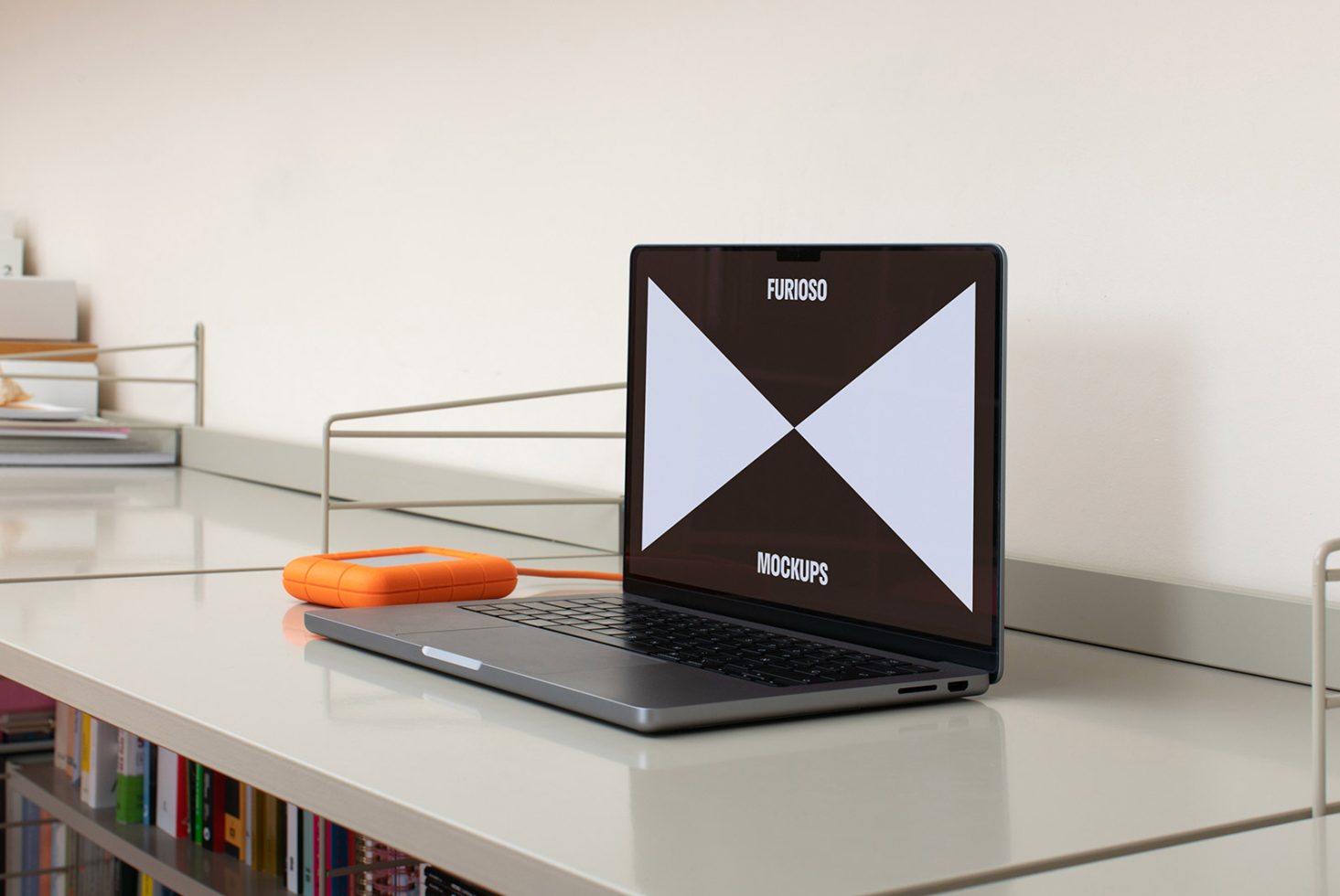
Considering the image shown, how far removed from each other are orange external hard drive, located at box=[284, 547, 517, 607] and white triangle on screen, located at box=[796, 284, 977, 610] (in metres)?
0.28

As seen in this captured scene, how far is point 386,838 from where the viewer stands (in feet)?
1.78

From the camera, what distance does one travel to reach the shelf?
4.01 ft

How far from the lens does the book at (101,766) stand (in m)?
1.44

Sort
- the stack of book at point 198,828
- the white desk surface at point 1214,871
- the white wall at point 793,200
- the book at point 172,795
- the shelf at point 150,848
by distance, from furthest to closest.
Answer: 1. the book at point 172,795
2. the shelf at point 150,848
3. the stack of book at point 198,828
4. the white wall at point 793,200
5. the white desk surface at point 1214,871

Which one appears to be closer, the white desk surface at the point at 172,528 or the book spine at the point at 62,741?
the white desk surface at the point at 172,528

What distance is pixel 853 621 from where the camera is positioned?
0.83 metres

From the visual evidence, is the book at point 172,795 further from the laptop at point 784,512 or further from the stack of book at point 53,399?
the stack of book at point 53,399

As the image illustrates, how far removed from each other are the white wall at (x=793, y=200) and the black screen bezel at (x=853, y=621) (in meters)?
0.22

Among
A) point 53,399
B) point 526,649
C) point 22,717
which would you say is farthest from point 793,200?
point 53,399

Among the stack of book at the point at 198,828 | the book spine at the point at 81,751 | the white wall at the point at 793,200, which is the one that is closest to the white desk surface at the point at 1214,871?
the white wall at the point at 793,200

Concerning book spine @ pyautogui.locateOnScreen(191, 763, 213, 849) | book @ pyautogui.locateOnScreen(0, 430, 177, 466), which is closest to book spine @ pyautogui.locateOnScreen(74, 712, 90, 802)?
book spine @ pyautogui.locateOnScreen(191, 763, 213, 849)

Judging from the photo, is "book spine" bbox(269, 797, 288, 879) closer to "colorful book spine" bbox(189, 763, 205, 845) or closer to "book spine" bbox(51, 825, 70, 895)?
"colorful book spine" bbox(189, 763, 205, 845)

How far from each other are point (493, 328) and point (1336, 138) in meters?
0.95

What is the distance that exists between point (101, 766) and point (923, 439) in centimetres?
100
